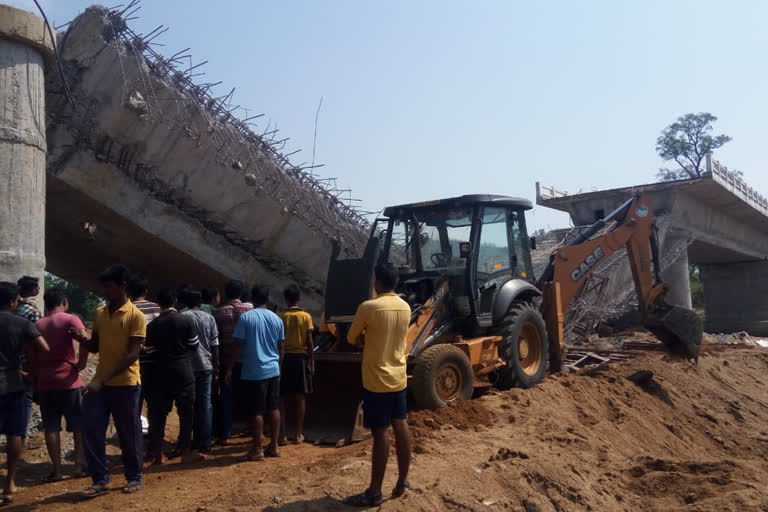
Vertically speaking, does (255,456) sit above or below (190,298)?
below

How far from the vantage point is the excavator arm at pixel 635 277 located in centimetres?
893

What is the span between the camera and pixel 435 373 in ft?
21.7

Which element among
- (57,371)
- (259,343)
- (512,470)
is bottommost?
(512,470)

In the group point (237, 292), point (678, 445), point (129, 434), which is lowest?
point (678, 445)

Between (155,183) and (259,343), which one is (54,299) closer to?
(259,343)

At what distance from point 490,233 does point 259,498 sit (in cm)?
431

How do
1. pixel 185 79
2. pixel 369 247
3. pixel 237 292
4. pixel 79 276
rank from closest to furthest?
pixel 237 292 < pixel 369 247 < pixel 185 79 < pixel 79 276

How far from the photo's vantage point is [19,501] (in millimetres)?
4867

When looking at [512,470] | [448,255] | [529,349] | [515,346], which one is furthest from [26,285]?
[529,349]

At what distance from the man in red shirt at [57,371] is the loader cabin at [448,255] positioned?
271 centimetres

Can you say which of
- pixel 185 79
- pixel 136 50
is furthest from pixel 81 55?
pixel 185 79

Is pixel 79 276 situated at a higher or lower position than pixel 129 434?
higher

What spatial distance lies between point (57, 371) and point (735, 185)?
1811cm

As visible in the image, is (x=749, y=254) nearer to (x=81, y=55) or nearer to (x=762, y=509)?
(x=762, y=509)
